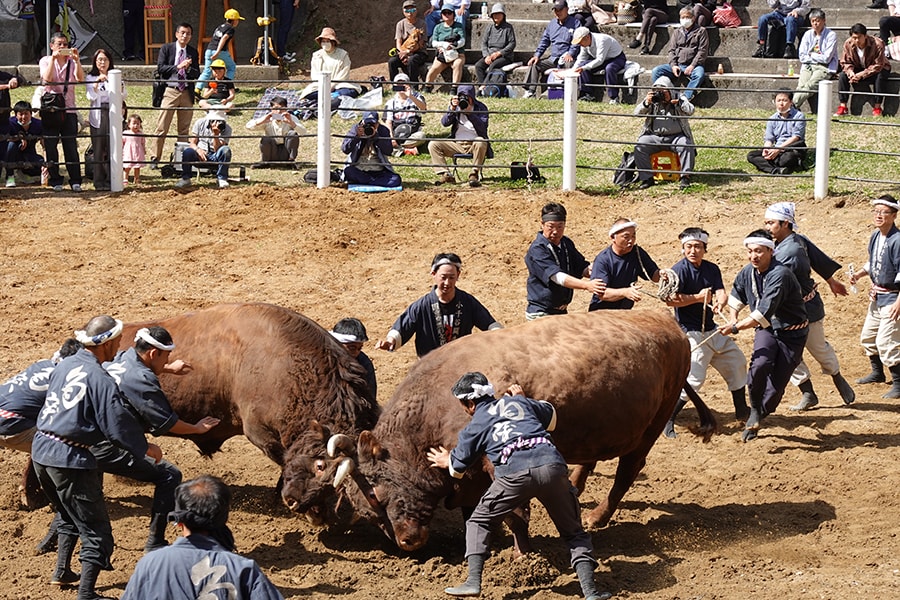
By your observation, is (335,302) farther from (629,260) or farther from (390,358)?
(629,260)

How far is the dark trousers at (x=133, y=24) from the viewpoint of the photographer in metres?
23.8

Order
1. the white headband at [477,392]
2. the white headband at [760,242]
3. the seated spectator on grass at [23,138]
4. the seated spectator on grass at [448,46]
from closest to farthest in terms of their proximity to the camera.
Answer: the white headband at [477,392], the white headband at [760,242], the seated spectator on grass at [23,138], the seated spectator on grass at [448,46]

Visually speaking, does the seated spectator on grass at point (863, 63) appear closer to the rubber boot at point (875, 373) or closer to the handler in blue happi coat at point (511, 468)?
the rubber boot at point (875, 373)

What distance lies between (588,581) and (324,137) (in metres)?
10.8

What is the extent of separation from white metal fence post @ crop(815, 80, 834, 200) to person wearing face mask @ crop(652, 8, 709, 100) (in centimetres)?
412

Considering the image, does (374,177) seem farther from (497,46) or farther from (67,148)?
(497,46)

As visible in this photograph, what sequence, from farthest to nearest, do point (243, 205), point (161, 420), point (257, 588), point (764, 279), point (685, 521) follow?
point (243, 205) < point (764, 279) < point (685, 521) < point (161, 420) < point (257, 588)

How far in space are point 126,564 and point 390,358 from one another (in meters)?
4.64

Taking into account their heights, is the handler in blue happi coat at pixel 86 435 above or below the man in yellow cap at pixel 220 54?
below

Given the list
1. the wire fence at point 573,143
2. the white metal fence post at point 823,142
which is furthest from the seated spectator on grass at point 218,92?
the white metal fence post at point 823,142

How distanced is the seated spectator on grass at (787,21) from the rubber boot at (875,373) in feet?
34.5

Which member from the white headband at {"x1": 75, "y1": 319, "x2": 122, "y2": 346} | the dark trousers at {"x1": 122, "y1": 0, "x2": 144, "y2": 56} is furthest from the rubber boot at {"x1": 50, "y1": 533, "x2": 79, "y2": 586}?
the dark trousers at {"x1": 122, "y1": 0, "x2": 144, "y2": 56}


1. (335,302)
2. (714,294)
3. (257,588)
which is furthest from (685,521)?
(335,302)

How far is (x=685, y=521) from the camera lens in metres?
8.48
